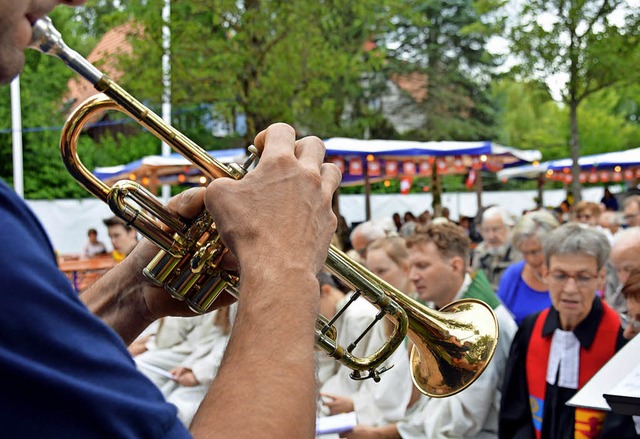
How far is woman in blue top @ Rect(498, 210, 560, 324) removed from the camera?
5.07 m

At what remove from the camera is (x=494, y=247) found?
25.5 ft

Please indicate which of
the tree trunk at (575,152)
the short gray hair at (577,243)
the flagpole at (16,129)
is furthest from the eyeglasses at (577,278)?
the flagpole at (16,129)

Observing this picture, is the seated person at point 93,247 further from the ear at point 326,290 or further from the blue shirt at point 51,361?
the blue shirt at point 51,361

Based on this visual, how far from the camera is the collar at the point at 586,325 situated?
10.5ft

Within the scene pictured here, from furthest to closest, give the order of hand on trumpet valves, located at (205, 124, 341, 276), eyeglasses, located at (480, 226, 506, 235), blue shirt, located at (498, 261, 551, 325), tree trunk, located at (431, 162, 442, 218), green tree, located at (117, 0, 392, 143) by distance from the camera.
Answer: tree trunk, located at (431, 162, 442, 218) → green tree, located at (117, 0, 392, 143) → eyeglasses, located at (480, 226, 506, 235) → blue shirt, located at (498, 261, 551, 325) → hand on trumpet valves, located at (205, 124, 341, 276)

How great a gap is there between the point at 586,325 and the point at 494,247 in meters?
4.58

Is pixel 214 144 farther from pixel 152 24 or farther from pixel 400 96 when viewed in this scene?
pixel 152 24

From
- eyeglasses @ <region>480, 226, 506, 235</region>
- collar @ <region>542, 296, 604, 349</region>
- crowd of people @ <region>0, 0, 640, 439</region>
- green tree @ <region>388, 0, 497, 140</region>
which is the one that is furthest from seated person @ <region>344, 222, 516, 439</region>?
green tree @ <region>388, 0, 497, 140</region>

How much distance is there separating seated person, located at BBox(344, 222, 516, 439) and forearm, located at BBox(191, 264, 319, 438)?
2188mm

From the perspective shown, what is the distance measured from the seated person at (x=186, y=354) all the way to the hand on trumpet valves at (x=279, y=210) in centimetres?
324

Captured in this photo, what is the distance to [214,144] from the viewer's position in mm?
25812

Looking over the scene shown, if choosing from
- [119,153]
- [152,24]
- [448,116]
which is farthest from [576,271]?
[448,116]

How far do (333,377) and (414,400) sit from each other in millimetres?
583

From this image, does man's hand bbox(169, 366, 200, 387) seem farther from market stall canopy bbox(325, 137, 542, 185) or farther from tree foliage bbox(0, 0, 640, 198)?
market stall canopy bbox(325, 137, 542, 185)
